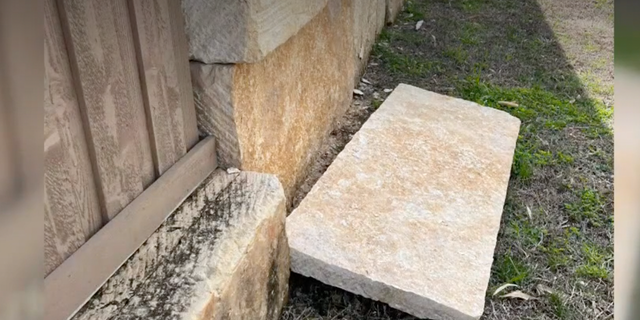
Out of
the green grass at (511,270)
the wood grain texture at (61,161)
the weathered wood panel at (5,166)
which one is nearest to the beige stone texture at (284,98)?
the wood grain texture at (61,161)

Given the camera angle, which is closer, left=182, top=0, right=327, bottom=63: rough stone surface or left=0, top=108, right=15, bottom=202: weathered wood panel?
left=0, top=108, right=15, bottom=202: weathered wood panel

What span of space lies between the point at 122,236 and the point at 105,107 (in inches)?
10.8

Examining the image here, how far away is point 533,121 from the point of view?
9.16 ft

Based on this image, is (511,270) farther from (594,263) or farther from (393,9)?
(393,9)

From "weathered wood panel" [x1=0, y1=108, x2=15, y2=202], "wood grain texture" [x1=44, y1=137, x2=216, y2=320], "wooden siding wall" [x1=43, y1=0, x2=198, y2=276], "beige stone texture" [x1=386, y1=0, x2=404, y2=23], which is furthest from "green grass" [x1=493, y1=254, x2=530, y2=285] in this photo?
"beige stone texture" [x1=386, y1=0, x2=404, y2=23]

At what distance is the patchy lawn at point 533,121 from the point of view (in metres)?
1.75

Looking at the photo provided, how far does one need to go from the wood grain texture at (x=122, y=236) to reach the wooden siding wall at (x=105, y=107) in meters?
0.02

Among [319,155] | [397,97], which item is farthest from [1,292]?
[397,97]

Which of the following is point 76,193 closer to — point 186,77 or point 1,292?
point 186,77

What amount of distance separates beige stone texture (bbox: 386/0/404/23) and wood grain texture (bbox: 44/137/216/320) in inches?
107

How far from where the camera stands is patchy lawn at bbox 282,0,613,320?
175 centimetres

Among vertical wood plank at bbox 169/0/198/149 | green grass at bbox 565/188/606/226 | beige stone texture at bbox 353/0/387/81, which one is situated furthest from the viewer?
beige stone texture at bbox 353/0/387/81

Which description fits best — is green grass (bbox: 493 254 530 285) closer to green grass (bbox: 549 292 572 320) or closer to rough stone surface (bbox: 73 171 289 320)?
green grass (bbox: 549 292 572 320)

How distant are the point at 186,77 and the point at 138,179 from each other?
1.03 feet
